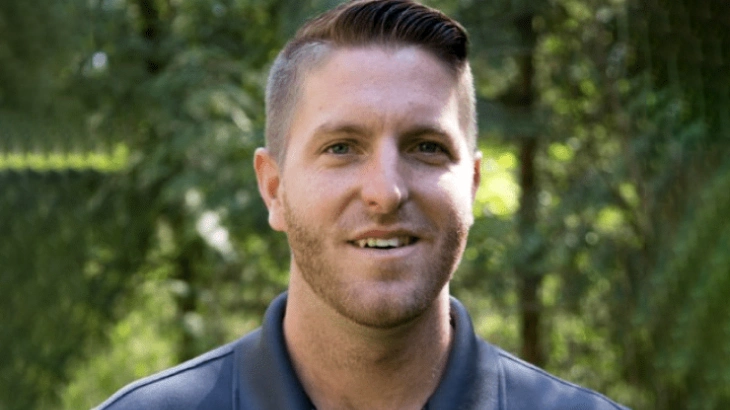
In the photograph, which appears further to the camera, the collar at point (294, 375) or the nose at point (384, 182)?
the collar at point (294, 375)

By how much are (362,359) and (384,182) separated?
37 cm

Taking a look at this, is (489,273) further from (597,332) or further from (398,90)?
(398,90)

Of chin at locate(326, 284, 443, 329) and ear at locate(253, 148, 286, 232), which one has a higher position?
ear at locate(253, 148, 286, 232)

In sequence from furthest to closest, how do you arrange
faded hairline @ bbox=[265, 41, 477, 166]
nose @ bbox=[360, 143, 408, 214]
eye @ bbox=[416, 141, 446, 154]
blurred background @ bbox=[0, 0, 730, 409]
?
blurred background @ bbox=[0, 0, 730, 409], faded hairline @ bbox=[265, 41, 477, 166], eye @ bbox=[416, 141, 446, 154], nose @ bbox=[360, 143, 408, 214]

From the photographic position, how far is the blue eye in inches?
76.4

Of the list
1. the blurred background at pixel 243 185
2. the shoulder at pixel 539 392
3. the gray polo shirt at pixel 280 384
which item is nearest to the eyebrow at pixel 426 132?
A: the gray polo shirt at pixel 280 384

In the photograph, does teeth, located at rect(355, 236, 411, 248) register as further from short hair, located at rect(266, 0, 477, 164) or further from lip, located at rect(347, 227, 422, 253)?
short hair, located at rect(266, 0, 477, 164)

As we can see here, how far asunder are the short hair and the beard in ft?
0.78

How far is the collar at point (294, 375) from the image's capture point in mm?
1987

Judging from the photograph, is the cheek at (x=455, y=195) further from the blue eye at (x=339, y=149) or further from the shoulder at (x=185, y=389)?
the shoulder at (x=185, y=389)

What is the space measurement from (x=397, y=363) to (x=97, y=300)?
417 centimetres

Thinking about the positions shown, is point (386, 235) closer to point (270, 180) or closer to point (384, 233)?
point (384, 233)

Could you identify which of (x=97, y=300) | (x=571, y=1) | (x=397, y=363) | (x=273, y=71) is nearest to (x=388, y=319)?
(x=397, y=363)

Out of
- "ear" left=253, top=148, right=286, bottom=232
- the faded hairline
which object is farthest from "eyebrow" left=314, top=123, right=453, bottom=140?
"ear" left=253, top=148, right=286, bottom=232
